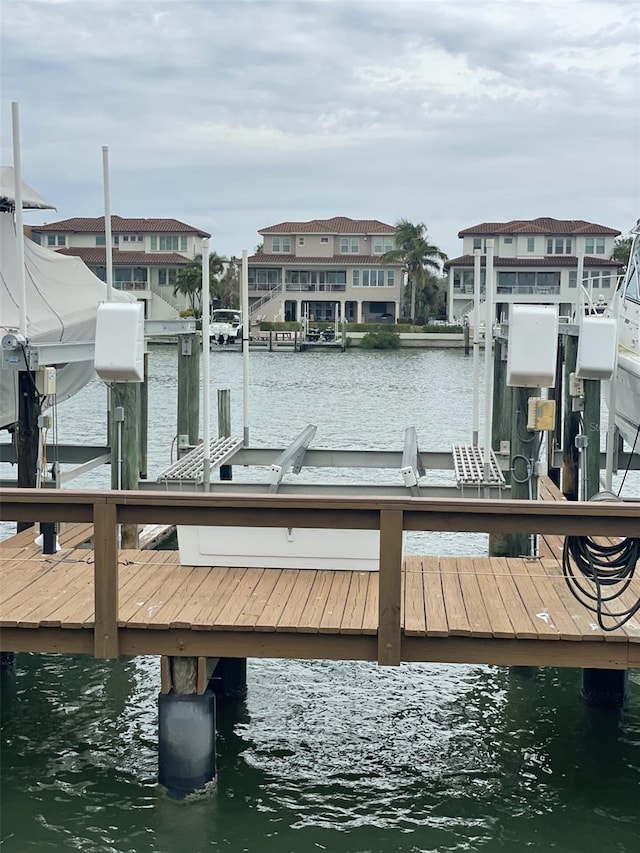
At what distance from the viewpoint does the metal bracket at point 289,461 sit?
28.9 feet

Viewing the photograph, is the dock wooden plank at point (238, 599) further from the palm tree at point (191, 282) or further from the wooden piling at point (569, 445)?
the palm tree at point (191, 282)

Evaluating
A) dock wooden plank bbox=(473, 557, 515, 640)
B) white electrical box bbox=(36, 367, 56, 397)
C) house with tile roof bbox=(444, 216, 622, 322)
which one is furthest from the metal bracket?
house with tile roof bbox=(444, 216, 622, 322)

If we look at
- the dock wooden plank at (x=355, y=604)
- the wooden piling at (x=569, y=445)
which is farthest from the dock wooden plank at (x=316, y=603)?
the wooden piling at (x=569, y=445)

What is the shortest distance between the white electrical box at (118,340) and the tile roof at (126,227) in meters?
77.0

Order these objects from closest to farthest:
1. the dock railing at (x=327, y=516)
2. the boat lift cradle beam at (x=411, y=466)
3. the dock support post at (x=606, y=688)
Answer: the dock railing at (x=327, y=516) → the dock support post at (x=606, y=688) → the boat lift cradle beam at (x=411, y=466)

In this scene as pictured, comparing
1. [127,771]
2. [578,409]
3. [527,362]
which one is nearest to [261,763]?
[127,771]

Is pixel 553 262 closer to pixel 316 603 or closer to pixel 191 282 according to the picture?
pixel 191 282

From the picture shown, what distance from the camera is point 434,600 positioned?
6844 millimetres

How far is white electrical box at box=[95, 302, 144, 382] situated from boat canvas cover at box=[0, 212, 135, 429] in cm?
433

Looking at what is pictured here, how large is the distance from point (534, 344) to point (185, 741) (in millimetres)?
4023

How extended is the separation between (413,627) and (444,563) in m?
1.42

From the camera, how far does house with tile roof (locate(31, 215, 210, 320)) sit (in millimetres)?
78938

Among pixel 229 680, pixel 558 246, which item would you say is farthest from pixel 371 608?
pixel 558 246

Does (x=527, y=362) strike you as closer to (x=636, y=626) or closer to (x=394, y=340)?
(x=636, y=626)
